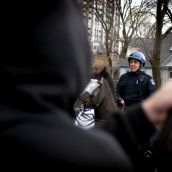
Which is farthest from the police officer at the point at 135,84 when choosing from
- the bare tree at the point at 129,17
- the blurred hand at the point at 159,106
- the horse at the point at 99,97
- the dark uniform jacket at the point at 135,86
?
the bare tree at the point at 129,17

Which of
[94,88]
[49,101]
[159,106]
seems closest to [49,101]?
[49,101]

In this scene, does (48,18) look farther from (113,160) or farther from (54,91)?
(113,160)

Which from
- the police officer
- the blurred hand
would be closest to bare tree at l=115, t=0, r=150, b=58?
the police officer

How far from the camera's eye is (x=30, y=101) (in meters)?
0.96

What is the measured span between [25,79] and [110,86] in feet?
22.0

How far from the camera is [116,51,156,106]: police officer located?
869 centimetres

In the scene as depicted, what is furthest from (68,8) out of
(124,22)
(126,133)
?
(124,22)

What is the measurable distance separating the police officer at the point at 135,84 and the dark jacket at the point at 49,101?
760 cm

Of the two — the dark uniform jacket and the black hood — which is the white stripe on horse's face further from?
the black hood

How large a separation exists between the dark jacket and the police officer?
299 inches

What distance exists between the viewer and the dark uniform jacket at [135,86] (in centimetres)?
868

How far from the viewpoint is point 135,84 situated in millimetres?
8797

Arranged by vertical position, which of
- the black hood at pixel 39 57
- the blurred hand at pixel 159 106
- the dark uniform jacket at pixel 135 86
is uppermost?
the black hood at pixel 39 57

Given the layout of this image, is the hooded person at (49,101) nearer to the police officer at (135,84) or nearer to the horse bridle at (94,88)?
the horse bridle at (94,88)
